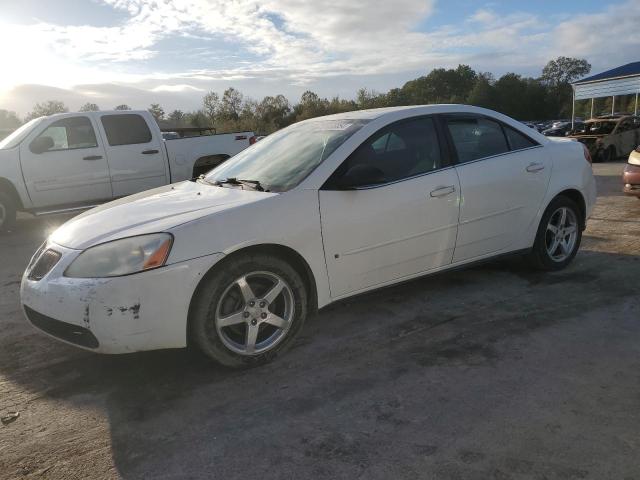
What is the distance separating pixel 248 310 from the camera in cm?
334

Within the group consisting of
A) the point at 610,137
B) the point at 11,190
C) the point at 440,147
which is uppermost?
the point at 440,147

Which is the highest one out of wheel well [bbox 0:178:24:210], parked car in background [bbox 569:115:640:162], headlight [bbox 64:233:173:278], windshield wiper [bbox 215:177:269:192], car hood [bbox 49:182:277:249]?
windshield wiper [bbox 215:177:269:192]

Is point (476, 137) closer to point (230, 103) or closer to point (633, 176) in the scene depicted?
point (633, 176)

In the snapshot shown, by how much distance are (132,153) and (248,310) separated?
21.6ft

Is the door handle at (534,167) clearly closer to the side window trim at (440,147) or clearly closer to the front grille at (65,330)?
the side window trim at (440,147)

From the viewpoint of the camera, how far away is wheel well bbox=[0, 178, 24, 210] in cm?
834

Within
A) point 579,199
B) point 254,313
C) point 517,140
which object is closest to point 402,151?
point 517,140

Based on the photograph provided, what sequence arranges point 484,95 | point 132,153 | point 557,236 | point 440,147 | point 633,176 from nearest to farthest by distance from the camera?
1. point 440,147
2. point 557,236
3. point 633,176
4. point 132,153
5. point 484,95

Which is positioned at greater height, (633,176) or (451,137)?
(451,137)

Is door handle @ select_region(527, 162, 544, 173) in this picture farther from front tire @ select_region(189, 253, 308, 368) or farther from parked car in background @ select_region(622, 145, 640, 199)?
parked car in background @ select_region(622, 145, 640, 199)

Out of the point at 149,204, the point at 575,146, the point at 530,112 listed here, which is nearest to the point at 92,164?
the point at 149,204

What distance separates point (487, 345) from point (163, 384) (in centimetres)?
210

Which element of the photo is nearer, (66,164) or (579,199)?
(579,199)

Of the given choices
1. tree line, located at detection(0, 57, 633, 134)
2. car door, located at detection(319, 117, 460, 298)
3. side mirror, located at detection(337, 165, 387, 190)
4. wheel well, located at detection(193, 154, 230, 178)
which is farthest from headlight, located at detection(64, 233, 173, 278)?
tree line, located at detection(0, 57, 633, 134)
